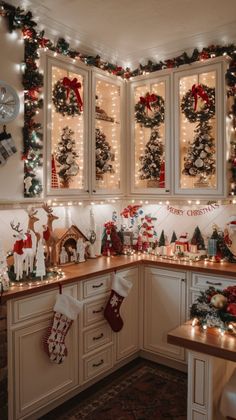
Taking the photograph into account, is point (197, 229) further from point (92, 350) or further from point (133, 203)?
point (92, 350)

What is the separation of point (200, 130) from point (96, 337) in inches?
79.4

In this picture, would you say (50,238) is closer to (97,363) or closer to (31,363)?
(31,363)

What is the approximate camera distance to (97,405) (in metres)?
2.80

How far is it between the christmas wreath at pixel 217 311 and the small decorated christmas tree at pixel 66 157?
5.49ft

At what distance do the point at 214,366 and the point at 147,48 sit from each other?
2.98 metres

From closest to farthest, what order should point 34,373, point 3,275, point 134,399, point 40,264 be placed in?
point 3,275, point 34,373, point 40,264, point 134,399

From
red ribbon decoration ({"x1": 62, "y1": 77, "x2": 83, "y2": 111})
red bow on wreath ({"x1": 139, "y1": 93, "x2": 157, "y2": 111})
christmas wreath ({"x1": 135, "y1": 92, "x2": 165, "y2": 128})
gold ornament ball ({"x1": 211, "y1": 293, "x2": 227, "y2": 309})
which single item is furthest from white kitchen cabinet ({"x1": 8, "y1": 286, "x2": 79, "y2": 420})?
red bow on wreath ({"x1": 139, "y1": 93, "x2": 157, "y2": 111})

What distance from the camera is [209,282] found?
3.11 m

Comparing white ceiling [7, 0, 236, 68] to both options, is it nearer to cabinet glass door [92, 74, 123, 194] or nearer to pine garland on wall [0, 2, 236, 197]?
pine garland on wall [0, 2, 236, 197]

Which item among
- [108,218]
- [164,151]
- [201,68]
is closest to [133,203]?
[108,218]

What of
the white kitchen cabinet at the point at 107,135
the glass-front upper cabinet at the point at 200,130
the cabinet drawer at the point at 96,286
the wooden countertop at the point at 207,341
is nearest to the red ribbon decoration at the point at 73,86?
the white kitchen cabinet at the point at 107,135

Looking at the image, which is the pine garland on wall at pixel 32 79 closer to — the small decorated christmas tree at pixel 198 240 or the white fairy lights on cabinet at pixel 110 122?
the white fairy lights on cabinet at pixel 110 122

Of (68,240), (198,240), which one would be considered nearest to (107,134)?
(68,240)

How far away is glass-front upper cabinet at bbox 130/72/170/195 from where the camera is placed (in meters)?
3.63
